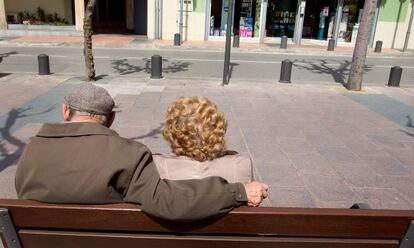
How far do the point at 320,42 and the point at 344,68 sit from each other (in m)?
A: 7.60

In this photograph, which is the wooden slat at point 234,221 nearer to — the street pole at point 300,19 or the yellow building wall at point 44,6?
the street pole at point 300,19

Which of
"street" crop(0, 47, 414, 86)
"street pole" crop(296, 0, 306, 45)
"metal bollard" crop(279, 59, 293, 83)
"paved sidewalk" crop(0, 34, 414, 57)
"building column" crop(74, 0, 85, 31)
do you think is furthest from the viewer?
"street pole" crop(296, 0, 306, 45)

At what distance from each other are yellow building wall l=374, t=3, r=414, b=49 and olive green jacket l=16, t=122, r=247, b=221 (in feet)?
68.8

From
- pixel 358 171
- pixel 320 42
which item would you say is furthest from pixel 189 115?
pixel 320 42

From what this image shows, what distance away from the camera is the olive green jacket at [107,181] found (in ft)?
5.37

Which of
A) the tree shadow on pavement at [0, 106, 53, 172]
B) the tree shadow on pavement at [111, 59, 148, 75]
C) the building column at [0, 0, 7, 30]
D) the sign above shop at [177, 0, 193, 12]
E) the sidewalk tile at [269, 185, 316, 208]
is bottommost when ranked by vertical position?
the tree shadow on pavement at [111, 59, 148, 75]

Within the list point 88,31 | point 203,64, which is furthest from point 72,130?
point 203,64

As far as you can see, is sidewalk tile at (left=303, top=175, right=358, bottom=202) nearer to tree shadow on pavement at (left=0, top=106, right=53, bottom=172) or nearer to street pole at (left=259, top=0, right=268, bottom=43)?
tree shadow on pavement at (left=0, top=106, right=53, bottom=172)

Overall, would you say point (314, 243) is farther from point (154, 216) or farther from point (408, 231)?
point (154, 216)

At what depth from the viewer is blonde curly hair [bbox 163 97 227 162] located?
188 centimetres

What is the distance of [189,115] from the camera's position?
1.89m

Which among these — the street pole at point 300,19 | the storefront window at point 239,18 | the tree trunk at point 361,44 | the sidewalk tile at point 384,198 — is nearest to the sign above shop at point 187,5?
the storefront window at point 239,18

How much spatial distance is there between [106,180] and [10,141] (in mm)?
4227

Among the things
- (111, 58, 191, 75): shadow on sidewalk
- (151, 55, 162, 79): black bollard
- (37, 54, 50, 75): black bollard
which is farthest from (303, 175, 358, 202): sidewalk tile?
(37, 54, 50, 75): black bollard
